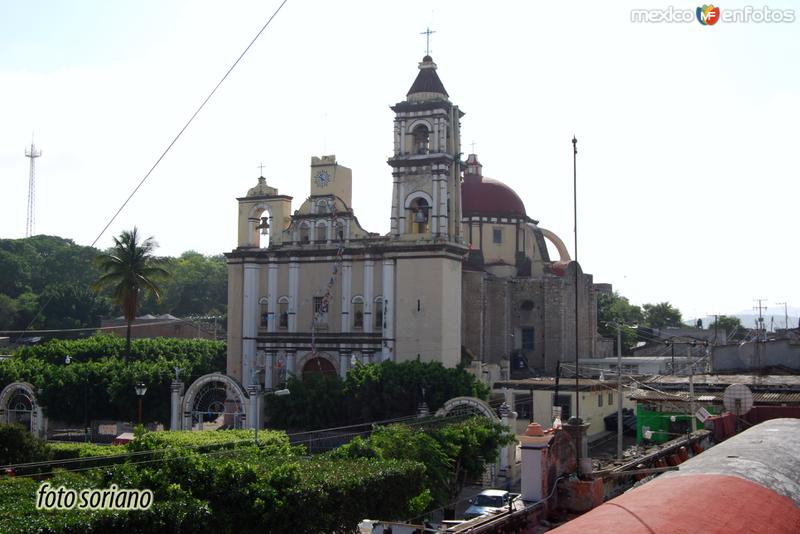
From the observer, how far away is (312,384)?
3597 centimetres

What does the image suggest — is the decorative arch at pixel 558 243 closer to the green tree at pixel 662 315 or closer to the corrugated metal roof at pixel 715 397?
the corrugated metal roof at pixel 715 397

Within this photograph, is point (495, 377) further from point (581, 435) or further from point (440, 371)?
point (581, 435)

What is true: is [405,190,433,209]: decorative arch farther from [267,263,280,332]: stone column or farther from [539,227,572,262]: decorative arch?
[539,227,572,262]: decorative arch

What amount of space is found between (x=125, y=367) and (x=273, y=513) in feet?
83.7

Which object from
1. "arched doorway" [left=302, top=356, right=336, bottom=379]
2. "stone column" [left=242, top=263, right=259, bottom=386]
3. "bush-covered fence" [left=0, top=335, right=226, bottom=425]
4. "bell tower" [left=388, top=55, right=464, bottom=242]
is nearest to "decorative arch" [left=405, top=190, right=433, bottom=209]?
"bell tower" [left=388, top=55, right=464, bottom=242]

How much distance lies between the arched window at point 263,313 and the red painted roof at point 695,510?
3416cm

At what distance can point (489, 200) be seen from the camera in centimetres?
5788

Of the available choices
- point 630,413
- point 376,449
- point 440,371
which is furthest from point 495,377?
point 376,449

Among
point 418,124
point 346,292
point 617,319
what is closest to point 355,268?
point 346,292

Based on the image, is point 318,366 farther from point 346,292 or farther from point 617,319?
point 617,319

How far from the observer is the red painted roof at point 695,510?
9.69 meters

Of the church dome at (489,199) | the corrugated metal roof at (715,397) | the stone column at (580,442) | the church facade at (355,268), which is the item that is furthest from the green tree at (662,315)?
the stone column at (580,442)

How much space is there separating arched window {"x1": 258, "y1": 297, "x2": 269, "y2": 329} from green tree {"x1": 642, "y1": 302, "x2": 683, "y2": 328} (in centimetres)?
6958

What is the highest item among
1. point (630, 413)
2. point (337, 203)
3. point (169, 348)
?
point (337, 203)
